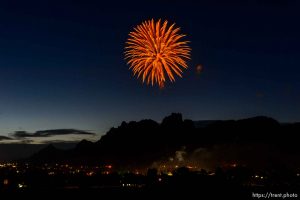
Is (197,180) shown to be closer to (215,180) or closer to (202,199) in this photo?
(215,180)

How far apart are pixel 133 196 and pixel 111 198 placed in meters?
11.4

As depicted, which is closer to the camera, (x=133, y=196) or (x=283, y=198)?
(x=283, y=198)

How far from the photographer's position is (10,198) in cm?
13462

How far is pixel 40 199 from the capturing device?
138625 millimetres

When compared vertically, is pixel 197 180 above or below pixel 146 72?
below

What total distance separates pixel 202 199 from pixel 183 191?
23231 mm

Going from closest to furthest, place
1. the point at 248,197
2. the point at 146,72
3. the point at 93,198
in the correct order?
the point at 146,72
the point at 248,197
the point at 93,198

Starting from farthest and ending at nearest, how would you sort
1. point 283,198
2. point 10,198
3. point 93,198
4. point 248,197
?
point 93,198 < point 10,198 < point 248,197 < point 283,198

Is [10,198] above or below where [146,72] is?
below

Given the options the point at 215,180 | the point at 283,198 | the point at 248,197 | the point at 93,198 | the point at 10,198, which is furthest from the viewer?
the point at 215,180

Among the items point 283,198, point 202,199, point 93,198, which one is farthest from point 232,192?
point 93,198

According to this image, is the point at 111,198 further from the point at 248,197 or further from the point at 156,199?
the point at 248,197

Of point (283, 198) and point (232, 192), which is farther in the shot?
point (232, 192)

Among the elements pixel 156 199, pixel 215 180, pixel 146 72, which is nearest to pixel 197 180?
pixel 215 180
